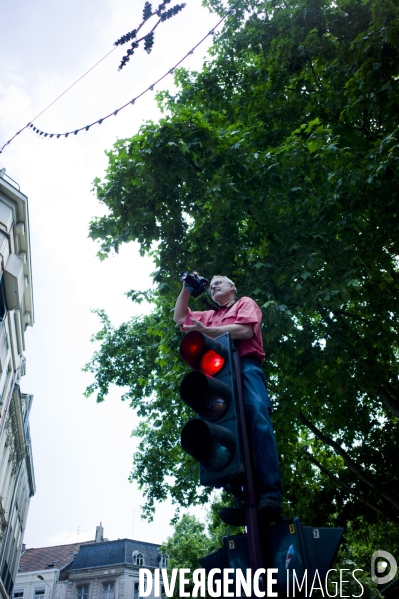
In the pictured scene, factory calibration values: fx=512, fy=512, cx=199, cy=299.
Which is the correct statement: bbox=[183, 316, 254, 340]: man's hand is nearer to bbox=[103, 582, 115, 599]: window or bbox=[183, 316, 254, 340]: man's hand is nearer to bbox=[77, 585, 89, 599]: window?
bbox=[103, 582, 115, 599]: window

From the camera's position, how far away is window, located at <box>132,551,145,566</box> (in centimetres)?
4534

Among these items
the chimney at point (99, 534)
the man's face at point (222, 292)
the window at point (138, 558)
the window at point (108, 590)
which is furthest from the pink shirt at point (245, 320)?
the chimney at point (99, 534)

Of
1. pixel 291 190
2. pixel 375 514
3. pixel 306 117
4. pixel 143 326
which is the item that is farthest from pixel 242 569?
pixel 143 326

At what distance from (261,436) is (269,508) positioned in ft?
1.26

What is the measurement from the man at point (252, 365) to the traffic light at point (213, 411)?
0.18 metres

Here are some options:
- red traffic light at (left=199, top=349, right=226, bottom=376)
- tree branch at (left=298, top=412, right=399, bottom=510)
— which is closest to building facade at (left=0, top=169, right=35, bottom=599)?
tree branch at (left=298, top=412, right=399, bottom=510)

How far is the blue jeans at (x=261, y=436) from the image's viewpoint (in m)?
2.65

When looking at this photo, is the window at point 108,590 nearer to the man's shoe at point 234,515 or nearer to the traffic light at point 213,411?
the man's shoe at point 234,515

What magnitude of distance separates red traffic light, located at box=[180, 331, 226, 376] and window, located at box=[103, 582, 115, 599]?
4738 cm

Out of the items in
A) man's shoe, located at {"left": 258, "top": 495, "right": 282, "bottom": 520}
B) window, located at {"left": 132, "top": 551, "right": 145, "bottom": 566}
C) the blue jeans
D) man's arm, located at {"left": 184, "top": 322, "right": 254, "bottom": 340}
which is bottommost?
man's shoe, located at {"left": 258, "top": 495, "right": 282, "bottom": 520}

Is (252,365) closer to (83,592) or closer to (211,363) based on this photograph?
(211,363)

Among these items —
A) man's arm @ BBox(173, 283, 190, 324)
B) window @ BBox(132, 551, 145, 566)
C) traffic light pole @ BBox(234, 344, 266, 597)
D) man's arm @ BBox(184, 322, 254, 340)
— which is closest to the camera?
traffic light pole @ BBox(234, 344, 266, 597)

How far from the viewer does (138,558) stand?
45.9 metres

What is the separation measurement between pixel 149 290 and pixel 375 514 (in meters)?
7.87
